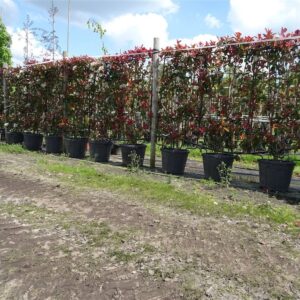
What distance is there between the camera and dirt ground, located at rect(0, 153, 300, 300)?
120 inches

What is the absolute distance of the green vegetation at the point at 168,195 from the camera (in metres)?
4.76

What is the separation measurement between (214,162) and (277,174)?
40.3 inches

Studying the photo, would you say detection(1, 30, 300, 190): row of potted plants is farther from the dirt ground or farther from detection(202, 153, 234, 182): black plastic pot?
the dirt ground

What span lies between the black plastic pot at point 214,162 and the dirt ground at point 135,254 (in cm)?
191

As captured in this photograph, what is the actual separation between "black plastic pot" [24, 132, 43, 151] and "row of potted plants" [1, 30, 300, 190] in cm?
70

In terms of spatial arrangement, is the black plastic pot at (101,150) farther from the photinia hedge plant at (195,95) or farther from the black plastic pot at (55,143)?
the black plastic pot at (55,143)

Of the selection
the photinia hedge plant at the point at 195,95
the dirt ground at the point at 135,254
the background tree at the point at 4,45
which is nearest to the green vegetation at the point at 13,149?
the photinia hedge plant at the point at 195,95

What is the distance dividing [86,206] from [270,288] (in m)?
2.59

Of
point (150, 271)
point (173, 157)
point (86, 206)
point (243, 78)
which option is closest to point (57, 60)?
point (173, 157)

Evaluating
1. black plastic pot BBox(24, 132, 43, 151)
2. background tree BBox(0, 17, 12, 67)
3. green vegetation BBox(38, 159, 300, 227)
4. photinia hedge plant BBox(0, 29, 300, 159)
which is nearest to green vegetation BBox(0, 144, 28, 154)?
black plastic pot BBox(24, 132, 43, 151)

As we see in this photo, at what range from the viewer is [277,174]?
20.0 feet

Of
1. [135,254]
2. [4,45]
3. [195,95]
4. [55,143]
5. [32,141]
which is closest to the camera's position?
[135,254]

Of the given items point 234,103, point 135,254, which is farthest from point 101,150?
point 135,254

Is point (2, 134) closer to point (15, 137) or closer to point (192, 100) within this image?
point (15, 137)
